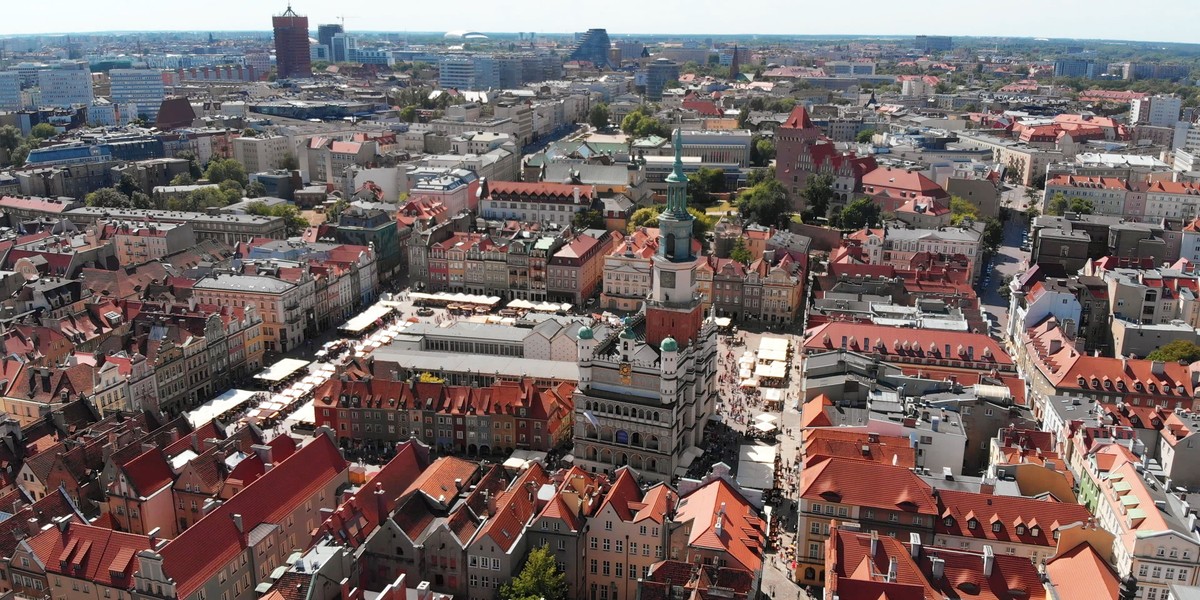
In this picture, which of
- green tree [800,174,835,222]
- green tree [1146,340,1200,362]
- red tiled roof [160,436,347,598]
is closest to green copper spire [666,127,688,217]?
red tiled roof [160,436,347,598]

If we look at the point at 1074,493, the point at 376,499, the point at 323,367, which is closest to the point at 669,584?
the point at 376,499

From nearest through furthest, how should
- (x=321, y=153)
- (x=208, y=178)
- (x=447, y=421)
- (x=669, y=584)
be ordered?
(x=669, y=584) < (x=447, y=421) < (x=208, y=178) < (x=321, y=153)

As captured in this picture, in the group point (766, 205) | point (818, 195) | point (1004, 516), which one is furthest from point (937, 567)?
point (818, 195)

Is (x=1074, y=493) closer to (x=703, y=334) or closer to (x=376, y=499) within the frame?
(x=703, y=334)

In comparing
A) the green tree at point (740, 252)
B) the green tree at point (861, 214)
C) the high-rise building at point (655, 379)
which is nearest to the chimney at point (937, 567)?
the high-rise building at point (655, 379)

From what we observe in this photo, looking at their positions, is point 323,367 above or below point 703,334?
below

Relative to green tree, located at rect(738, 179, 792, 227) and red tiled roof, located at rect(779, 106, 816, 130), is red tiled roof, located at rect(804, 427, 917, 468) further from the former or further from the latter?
red tiled roof, located at rect(779, 106, 816, 130)

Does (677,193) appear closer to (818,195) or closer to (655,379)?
(655,379)
